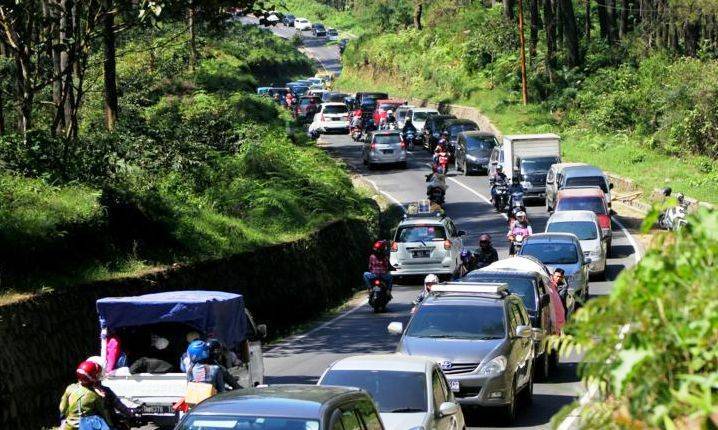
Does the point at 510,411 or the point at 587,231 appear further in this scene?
the point at 587,231

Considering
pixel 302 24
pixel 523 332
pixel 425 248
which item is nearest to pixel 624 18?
pixel 425 248

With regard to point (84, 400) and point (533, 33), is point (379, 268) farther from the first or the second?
point (533, 33)

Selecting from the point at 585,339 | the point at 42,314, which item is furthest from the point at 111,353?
the point at 585,339

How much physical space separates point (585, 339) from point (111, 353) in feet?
37.9

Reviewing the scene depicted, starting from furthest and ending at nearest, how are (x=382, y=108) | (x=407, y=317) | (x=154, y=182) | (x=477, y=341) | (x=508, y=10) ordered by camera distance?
(x=508, y=10) < (x=382, y=108) < (x=154, y=182) < (x=407, y=317) < (x=477, y=341)

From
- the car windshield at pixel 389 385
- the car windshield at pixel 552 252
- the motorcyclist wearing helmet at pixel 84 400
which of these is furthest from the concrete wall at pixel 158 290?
the car windshield at pixel 552 252

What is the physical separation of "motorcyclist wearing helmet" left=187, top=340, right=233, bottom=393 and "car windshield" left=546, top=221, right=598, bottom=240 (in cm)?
2048

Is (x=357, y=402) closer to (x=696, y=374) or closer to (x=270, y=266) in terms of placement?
(x=696, y=374)

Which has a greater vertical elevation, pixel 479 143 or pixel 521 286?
pixel 521 286

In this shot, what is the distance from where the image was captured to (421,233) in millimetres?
32719

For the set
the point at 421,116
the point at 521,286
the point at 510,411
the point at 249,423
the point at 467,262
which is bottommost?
the point at 421,116

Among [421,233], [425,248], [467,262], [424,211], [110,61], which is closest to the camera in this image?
[467,262]

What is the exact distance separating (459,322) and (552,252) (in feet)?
40.4

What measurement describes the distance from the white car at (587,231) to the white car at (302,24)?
383 feet
